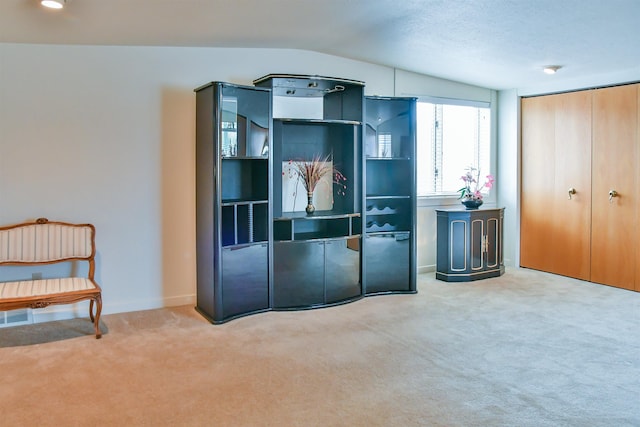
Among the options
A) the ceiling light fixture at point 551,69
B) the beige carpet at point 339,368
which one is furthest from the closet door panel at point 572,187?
the beige carpet at point 339,368

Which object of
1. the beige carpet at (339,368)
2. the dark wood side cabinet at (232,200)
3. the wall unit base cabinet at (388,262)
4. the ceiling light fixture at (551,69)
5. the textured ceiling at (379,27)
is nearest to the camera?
the beige carpet at (339,368)

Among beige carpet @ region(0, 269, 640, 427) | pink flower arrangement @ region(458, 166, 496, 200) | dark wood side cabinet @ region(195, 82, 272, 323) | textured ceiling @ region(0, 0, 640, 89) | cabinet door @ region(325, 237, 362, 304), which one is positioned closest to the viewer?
beige carpet @ region(0, 269, 640, 427)

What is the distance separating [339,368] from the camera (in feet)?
10.9

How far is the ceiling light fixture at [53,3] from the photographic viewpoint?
308 centimetres

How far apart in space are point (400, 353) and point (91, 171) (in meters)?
2.88

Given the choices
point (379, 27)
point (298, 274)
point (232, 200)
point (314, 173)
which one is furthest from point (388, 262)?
point (379, 27)

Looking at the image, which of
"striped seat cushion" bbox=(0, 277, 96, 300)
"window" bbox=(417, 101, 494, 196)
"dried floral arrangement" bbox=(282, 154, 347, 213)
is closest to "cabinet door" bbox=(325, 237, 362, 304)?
"dried floral arrangement" bbox=(282, 154, 347, 213)

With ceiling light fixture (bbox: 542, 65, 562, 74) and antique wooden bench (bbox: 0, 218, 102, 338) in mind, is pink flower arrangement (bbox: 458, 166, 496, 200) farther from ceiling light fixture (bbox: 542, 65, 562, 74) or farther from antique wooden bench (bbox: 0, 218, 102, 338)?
antique wooden bench (bbox: 0, 218, 102, 338)

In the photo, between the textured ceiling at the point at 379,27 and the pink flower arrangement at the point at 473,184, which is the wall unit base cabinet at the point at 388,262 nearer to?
the pink flower arrangement at the point at 473,184

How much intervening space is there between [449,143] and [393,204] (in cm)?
146

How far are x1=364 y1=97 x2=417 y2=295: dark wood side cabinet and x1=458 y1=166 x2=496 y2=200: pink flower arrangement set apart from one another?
114 centimetres

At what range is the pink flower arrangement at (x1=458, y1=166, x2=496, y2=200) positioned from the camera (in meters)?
6.22

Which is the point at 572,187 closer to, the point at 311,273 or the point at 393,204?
the point at 393,204

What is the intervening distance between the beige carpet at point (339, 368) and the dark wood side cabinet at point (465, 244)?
991 mm
